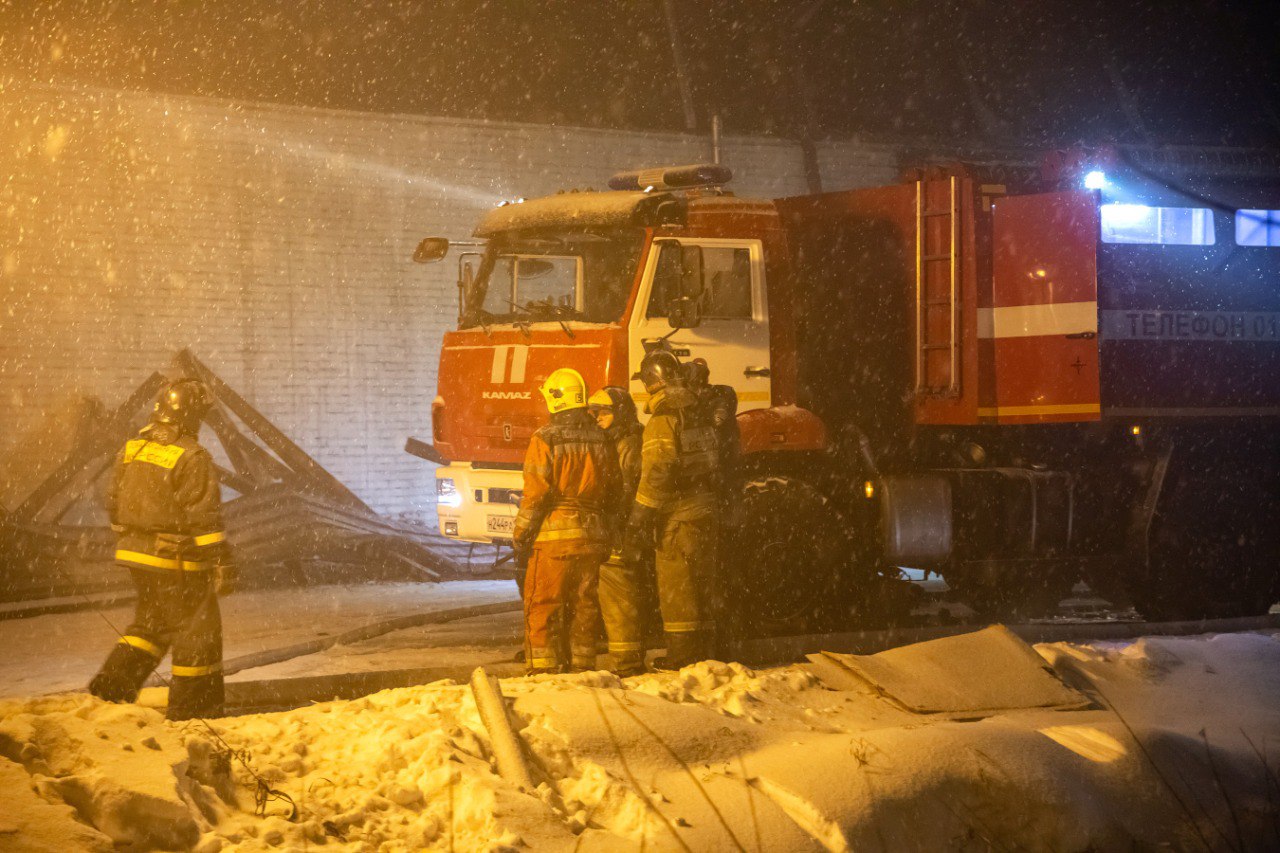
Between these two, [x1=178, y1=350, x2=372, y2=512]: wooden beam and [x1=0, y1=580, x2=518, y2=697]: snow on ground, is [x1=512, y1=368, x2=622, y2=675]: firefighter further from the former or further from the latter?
[x1=178, y1=350, x2=372, y2=512]: wooden beam

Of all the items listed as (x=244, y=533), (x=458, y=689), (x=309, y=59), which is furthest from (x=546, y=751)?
(x=309, y=59)

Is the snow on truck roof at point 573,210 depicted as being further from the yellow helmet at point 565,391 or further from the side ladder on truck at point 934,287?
the side ladder on truck at point 934,287

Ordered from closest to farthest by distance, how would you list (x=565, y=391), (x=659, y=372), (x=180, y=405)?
(x=180, y=405) → (x=565, y=391) → (x=659, y=372)

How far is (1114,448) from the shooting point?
31.9 ft

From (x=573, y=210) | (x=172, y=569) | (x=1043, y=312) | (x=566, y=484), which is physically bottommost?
(x=172, y=569)

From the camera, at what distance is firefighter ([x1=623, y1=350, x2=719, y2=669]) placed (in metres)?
7.41

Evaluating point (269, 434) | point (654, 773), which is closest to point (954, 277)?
point (654, 773)

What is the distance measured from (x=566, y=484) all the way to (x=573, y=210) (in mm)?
2441

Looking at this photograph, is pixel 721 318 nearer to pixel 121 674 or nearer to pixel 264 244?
pixel 121 674

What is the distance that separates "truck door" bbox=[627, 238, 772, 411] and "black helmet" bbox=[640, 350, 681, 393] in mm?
740

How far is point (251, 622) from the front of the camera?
34.9 feet

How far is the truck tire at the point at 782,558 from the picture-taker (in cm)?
868

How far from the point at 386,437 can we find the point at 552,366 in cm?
773

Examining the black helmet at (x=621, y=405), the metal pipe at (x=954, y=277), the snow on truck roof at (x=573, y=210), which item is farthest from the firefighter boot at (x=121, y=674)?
the metal pipe at (x=954, y=277)
